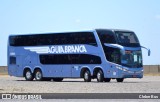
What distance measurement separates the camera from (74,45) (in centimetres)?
3950

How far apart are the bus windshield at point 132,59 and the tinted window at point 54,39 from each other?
7.38 feet

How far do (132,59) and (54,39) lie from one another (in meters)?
6.28

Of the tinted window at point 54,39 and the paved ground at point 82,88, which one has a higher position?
the tinted window at point 54,39

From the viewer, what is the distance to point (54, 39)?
41312 millimetres

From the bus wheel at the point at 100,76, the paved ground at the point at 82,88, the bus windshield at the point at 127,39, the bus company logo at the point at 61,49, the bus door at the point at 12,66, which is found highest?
the bus windshield at the point at 127,39

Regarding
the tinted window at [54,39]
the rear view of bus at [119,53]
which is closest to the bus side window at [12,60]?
the tinted window at [54,39]

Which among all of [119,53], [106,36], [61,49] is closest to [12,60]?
[61,49]

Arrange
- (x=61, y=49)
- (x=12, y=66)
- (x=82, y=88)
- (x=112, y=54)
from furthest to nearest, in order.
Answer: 1. (x=12, y=66)
2. (x=61, y=49)
3. (x=112, y=54)
4. (x=82, y=88)

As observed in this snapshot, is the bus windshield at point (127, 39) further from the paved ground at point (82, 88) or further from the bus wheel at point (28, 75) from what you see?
the bus wheel at point (28, 75)

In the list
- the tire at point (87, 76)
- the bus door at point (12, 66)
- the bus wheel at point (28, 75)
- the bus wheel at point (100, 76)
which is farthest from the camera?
the bus door at point (12, 66)

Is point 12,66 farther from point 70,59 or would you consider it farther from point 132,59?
point 132,59

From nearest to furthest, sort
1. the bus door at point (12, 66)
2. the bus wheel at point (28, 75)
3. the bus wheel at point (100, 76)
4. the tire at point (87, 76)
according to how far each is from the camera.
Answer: the bus wheel at point (100, 76) < the tire at point (87, 76) < the bus wheel at point (28, 75) < the bus door at point (12, 66)

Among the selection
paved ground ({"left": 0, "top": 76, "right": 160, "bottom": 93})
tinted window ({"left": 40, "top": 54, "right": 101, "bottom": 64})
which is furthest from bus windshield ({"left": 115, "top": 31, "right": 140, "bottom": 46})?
paved ground ({"left": 0, "top": 76, "right": 160, "bottom": 93})

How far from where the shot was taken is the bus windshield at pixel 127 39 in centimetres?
3794
